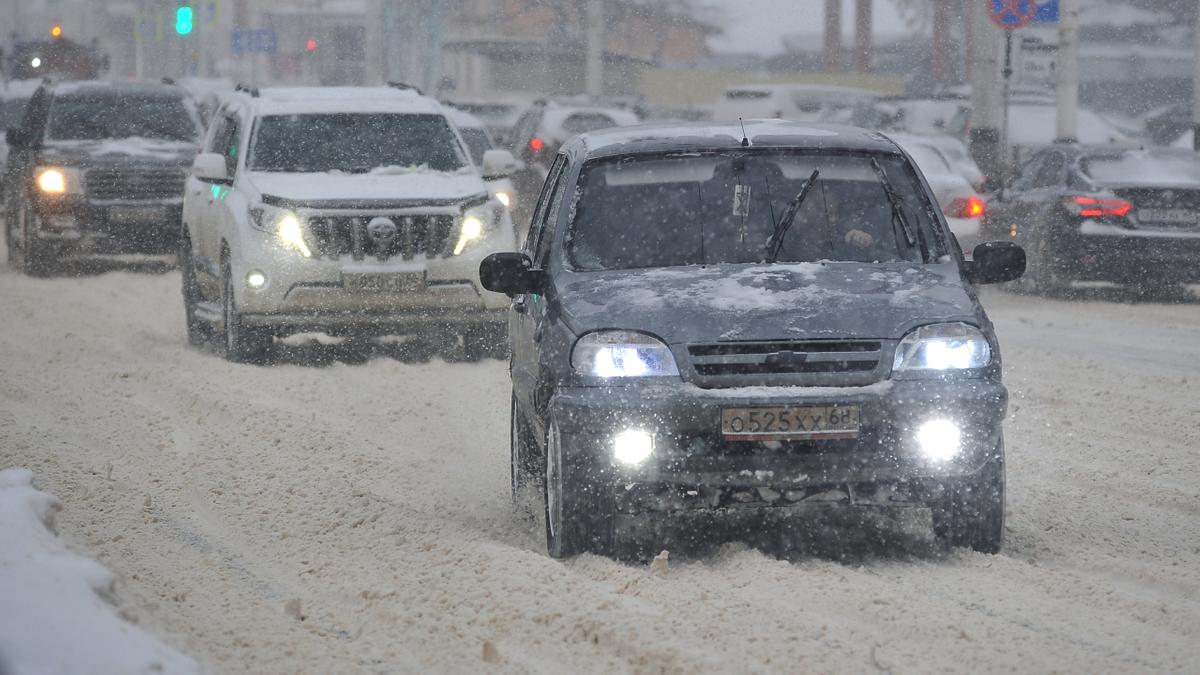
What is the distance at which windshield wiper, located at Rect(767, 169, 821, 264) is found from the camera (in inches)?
282

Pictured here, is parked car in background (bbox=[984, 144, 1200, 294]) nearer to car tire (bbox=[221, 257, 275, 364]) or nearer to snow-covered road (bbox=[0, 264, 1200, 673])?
snow-covered road (bbox=[0, 264, 1200, 673])

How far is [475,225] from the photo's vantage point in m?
12.9

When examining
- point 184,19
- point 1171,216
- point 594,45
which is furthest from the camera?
point 594,45

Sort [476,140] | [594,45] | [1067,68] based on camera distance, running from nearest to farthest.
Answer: [476,140] < [1067,68] < [594,45]

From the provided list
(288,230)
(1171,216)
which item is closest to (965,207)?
(1171,216)

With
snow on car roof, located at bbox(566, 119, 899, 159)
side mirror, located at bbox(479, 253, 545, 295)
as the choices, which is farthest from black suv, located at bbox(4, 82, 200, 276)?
side mirror, located at bbox(479, 253, 545, 295)

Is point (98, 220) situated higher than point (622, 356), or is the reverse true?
point (622, 356)

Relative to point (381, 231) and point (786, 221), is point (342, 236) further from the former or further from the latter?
point (786, 221)

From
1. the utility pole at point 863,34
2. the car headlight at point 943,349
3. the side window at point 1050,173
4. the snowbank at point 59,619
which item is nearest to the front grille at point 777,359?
the car headlight at point 943,349

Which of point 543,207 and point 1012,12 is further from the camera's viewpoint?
point 1012,12

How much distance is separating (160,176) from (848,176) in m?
13.0

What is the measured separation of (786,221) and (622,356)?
1.10m

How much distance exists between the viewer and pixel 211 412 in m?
10.5

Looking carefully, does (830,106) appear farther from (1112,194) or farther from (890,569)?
(890,569)
